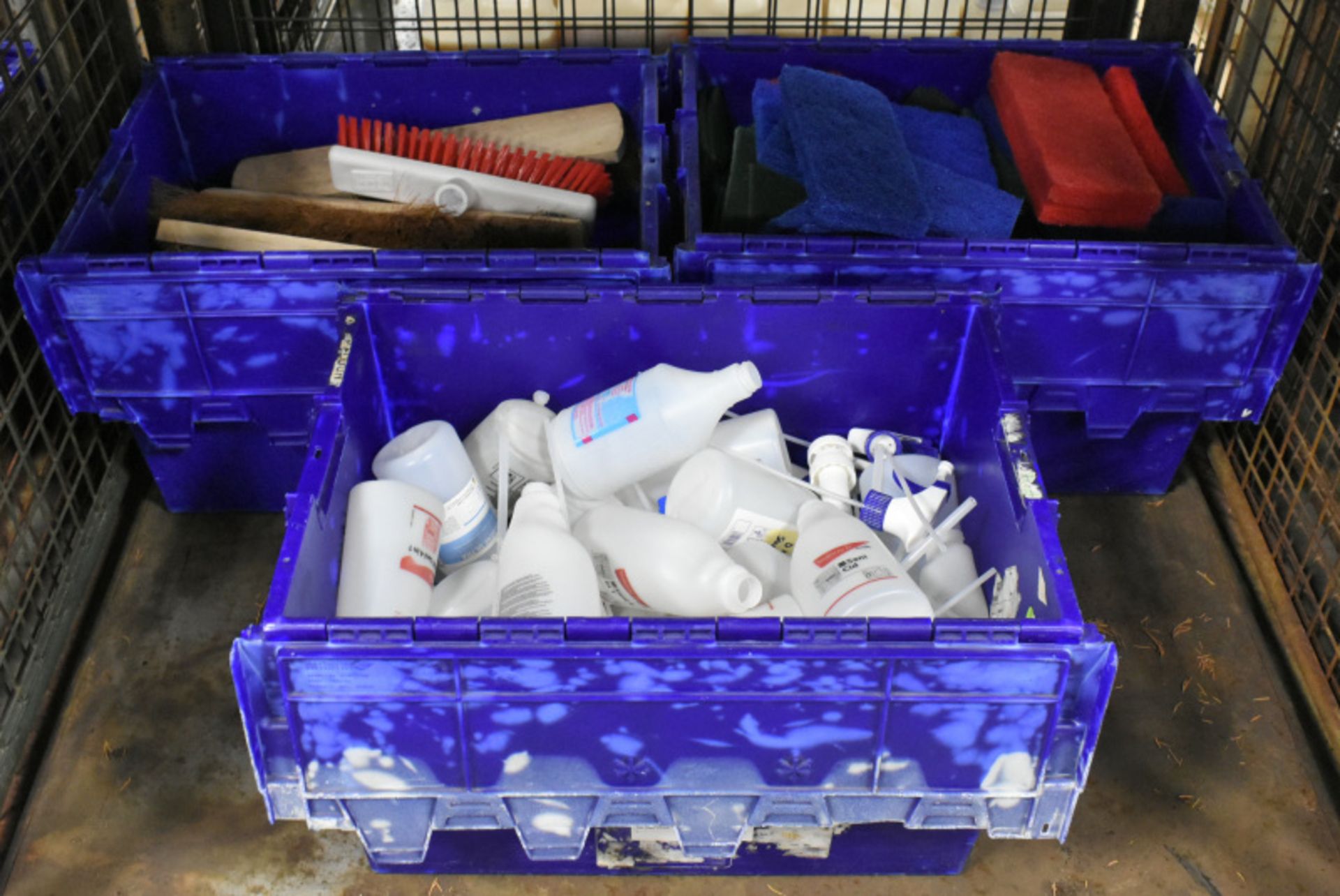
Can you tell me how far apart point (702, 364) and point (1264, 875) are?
1028 millimetres

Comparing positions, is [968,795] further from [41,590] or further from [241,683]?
[41,590]

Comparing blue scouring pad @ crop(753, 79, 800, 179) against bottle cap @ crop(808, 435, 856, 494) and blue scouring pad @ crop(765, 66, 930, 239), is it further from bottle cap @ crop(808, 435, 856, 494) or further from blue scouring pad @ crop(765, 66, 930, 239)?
bottle cap @ crop(808, 435, 856, 494)

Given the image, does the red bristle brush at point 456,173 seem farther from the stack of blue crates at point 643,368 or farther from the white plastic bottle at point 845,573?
the white plastic bottle at point 845,573

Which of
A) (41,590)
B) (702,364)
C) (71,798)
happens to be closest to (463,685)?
(702,364)

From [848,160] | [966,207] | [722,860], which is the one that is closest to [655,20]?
[848,160]

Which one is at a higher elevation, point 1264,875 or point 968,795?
point 968,795

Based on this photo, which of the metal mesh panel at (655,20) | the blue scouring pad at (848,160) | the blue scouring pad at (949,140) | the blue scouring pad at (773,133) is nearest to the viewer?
the blue scouring pad at (848,160)

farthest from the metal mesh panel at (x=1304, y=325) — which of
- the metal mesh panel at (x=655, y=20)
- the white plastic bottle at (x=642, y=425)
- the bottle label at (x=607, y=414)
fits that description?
the bottle label at (x=607, y=414)

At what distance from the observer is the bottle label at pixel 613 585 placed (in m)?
1.66

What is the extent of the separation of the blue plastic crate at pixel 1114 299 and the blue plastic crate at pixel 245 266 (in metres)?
0.22

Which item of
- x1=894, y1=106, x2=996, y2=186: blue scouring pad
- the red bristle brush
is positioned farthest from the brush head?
x1=894, y1=106, x2=996, y2=186: blue scouring pad

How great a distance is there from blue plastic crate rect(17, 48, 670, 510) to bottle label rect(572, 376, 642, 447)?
20cm

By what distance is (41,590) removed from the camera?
6.47ft

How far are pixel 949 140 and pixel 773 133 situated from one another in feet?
1.10
